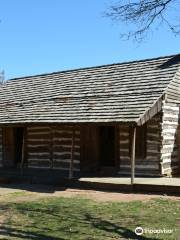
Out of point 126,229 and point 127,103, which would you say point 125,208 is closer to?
point 126,229

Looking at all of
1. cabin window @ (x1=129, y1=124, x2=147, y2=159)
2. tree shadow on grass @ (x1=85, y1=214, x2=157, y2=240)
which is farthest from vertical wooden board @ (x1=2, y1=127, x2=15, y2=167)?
tree shadow on grass @ (x1=85, y1=214, x2=157, y2=240)

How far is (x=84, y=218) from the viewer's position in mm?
10836

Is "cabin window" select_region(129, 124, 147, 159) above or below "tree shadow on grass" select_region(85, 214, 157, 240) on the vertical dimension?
above

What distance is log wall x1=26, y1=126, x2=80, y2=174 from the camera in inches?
785

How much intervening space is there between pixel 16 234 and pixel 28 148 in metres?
12.5

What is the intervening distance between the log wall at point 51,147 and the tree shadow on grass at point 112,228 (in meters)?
9.08

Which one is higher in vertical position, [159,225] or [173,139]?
[173,139]

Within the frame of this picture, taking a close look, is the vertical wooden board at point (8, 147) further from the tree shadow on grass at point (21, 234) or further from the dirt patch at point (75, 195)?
the tree shadow on grass at point (21, 234)

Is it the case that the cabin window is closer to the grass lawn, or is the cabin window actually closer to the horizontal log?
the horizontal log

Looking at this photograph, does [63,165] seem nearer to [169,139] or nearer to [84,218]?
[169,139]

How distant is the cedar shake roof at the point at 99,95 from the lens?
1662 centimetres

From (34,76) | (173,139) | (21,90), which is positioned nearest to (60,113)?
(173,139)

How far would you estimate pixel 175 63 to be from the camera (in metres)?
19.6

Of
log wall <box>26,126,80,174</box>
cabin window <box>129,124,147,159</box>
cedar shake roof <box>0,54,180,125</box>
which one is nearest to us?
cedar shake roof <box>0,54,180,125</box>
